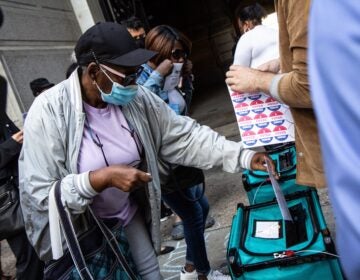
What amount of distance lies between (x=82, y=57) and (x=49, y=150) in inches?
18.0

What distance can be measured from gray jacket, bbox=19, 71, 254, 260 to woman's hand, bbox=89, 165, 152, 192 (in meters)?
0.06

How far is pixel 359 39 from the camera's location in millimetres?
429

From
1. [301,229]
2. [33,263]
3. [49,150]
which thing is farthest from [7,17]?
[301,229]

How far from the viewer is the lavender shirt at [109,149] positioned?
172cm

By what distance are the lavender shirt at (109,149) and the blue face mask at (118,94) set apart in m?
0.07

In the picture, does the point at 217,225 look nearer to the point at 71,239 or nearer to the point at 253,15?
the point at 253,15

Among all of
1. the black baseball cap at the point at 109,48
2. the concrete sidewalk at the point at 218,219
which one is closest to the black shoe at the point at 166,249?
the concrete sidewalk at the point at 218,219

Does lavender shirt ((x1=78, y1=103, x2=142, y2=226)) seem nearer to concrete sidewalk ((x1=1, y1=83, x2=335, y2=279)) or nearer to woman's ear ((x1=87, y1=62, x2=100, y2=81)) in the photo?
woman's ear ((x1=87, y1=62, x2=100, y2=81))

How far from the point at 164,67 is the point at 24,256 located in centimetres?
151

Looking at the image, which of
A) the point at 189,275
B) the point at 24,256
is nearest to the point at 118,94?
the point at 24,256

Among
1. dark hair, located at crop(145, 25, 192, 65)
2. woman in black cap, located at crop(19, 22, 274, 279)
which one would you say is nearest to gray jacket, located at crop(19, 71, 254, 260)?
woman in black cap, located at crop(19, 22, 274, 279)

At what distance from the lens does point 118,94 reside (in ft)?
5.87

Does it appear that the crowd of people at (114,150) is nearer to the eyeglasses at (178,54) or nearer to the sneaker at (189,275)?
the sneaker at (189,275)

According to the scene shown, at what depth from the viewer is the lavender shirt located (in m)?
1.72
